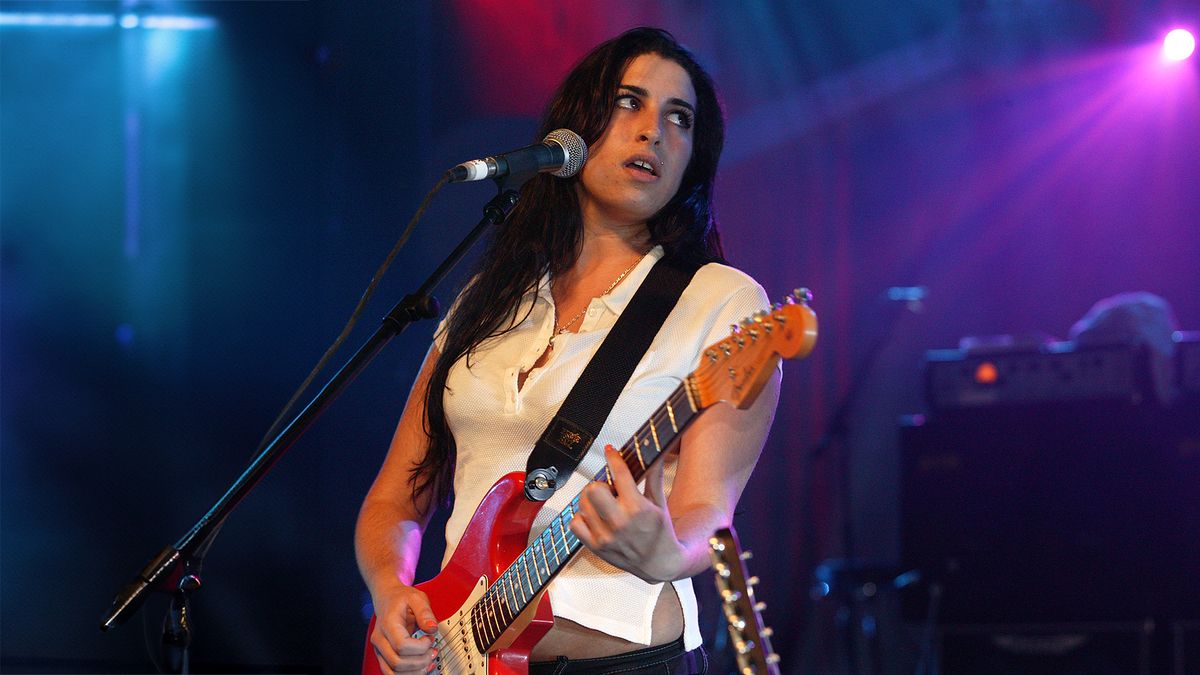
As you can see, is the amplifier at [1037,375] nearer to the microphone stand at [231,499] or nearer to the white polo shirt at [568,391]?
the white polo shirt at [568,391]

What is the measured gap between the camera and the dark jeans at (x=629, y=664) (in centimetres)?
220

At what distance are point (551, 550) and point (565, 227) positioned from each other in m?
0.97

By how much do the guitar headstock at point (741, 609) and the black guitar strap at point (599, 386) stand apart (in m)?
Result: 0.82

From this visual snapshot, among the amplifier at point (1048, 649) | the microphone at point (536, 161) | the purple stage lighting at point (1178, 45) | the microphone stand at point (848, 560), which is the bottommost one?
the amplifier at point (1048, 649)

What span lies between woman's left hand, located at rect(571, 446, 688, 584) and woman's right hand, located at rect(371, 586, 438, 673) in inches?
20.9

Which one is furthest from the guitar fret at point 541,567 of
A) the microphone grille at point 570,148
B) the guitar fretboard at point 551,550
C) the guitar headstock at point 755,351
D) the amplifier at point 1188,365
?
the amplifier at point 1188,365

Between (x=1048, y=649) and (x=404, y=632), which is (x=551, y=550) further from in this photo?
(x=1048, y=649)

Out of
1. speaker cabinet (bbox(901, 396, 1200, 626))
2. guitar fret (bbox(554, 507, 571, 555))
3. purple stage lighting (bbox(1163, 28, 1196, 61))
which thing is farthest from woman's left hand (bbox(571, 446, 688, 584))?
purple stage lighting (bbox(1163, 28, 1196, 61))

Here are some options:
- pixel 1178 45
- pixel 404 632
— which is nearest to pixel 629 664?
pixel 404 632

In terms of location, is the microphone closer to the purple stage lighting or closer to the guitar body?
the guitar body

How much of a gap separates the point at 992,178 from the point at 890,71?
86 cm

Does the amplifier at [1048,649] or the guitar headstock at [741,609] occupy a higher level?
the guitar headstock at [741,609]

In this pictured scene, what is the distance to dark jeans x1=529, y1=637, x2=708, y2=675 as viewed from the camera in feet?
7.20

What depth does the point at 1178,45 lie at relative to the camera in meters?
6.66
